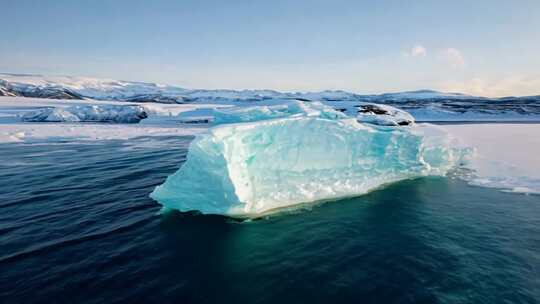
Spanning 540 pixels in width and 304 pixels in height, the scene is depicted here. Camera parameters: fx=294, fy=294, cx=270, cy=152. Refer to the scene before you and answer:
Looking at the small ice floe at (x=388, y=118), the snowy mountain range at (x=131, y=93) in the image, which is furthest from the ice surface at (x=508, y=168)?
the snowy mountain range at (x=131, y=93)

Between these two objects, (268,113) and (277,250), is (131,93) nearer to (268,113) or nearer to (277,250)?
(268,113)

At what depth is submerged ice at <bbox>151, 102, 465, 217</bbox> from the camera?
7203 millimetres

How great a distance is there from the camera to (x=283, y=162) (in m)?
8.56

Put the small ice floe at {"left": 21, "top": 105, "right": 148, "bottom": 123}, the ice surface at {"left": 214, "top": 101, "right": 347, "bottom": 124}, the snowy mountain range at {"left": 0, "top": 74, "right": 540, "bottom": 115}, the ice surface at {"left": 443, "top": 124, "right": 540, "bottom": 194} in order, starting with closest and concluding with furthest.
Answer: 1. the ice surface at {"left": 443, "top": 124, "right": 540, "bottom": 194}
2. the ice surface at {"left": 214, "top": 101, "right": 347, "bottom": 124}
3. the small ice floe at {"left": 21, "top": 105, "right": 148, "bottom": 123}
4. the snowy mountain range at {"left": 0, "top": 74, "right": 540, "bottom": 115}

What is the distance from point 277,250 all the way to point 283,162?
3.21 m

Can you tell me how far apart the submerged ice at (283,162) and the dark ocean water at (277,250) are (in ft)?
1.82

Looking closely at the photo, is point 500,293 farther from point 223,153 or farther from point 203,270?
point 223,153

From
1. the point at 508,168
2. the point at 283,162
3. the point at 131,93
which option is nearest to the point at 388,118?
the point at 508,168

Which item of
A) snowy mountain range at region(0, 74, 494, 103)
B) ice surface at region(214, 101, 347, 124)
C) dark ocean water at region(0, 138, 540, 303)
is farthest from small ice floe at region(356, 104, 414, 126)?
snowy mountain range at region(0, 74, 494, 103)

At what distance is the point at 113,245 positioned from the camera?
6.00 metres

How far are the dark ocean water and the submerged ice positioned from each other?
55 centimetres

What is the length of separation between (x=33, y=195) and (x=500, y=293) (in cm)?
1171

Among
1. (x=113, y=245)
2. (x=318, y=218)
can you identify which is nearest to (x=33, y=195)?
(x=113, y=245)

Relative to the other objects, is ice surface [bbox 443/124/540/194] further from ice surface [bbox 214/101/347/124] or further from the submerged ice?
ice surface [bbox 214/101/347/124]
